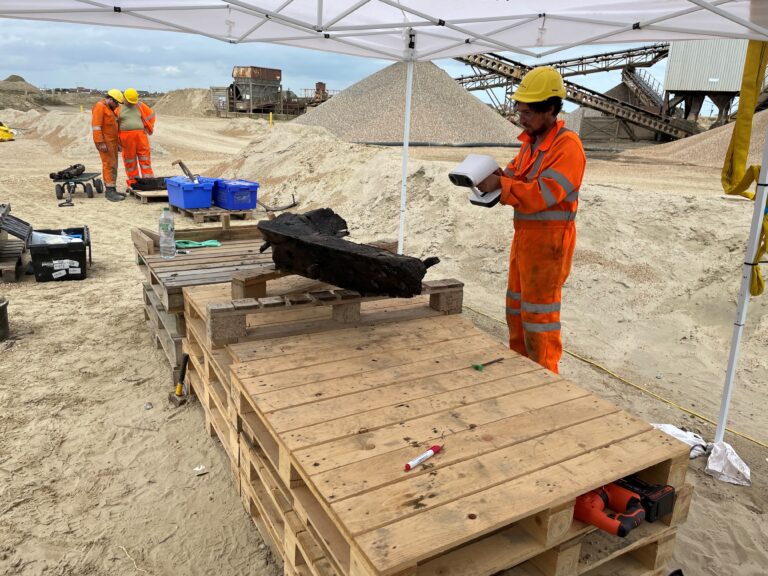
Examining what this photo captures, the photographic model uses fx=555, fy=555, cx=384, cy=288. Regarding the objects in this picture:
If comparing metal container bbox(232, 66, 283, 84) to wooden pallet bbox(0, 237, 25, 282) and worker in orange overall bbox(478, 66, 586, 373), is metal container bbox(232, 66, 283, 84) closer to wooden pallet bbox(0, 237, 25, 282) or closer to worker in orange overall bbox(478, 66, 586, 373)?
wooden pallet bbox(0, 237, 25, 282)

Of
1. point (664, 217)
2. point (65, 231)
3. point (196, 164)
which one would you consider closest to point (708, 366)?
point (664, 217)

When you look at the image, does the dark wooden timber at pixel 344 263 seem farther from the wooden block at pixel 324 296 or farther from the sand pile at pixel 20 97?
the sand pile at pixel 20 97

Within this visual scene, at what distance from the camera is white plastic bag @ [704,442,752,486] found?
3.68 metres

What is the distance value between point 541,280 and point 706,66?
23.2 m

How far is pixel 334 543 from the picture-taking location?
2037 mm

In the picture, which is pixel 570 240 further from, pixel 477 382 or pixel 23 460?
pixel 23 460

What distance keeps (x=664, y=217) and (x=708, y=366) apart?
2927 mm

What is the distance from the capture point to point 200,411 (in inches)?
168

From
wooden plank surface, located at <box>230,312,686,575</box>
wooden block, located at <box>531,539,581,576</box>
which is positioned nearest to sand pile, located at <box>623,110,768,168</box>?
wooden plank surface, located at <box>230,312,686,575</box>

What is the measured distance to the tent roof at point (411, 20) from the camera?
4578 millimetres

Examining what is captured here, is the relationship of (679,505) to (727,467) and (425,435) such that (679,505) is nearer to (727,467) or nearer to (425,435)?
(425,435)

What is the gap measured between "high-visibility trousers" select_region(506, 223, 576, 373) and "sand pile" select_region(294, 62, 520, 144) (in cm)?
1424

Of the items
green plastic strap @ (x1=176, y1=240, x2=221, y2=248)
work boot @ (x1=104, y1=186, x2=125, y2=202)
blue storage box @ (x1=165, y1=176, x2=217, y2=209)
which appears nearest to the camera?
green plastic strap @ (x1=176, y1=240, x2=221, y2=248)

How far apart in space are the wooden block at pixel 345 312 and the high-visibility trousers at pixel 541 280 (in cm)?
113
